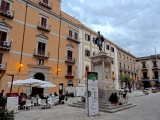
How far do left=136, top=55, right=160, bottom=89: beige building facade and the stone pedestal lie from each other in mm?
48067

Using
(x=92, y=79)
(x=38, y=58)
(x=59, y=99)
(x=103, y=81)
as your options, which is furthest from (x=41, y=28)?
(x=92, y=79)

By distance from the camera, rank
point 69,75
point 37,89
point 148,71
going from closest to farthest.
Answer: point 37,89 → point 69,75 → point 148,71

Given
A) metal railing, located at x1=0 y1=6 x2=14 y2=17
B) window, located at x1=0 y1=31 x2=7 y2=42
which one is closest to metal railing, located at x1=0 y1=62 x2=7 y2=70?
window, located at x1=0 y1=31 x2=7 y2=42

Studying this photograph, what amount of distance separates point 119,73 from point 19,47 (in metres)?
29.2

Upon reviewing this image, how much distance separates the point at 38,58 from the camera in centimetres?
1984

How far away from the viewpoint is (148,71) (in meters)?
55.2

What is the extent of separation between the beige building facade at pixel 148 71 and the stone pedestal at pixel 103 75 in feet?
158

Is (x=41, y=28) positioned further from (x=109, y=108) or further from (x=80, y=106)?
(x=109, y=108)

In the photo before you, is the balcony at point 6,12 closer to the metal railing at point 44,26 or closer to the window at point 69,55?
the metal railing at point 44,26

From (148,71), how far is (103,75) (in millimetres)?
50980

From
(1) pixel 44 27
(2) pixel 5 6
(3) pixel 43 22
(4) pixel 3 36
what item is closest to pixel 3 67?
(4) pixel 3 36

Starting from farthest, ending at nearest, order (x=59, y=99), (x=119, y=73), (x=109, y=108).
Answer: (x=119, y=73), (x=59, y=99), (x=109, y=108)

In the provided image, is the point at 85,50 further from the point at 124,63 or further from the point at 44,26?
the point at 124,63

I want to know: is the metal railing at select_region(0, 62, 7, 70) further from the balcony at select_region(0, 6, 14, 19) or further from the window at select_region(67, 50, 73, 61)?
the window at select_region(67, 50, 73, 61)
